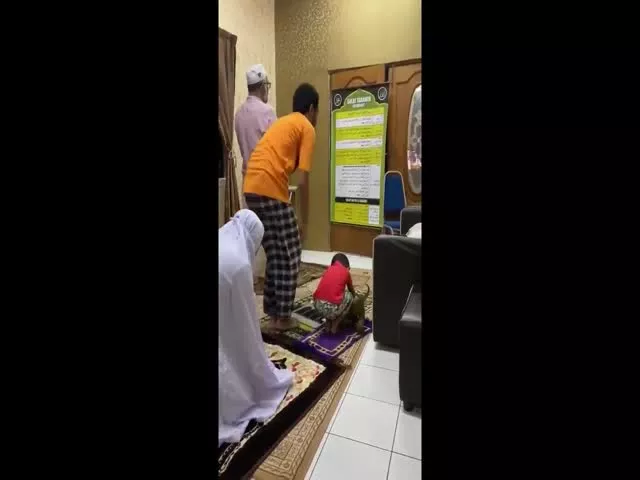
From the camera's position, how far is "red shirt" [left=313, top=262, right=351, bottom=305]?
1966 millimetres

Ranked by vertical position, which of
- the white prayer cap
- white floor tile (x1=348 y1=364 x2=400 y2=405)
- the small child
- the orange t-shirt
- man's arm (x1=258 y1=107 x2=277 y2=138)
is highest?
the white prayer cap

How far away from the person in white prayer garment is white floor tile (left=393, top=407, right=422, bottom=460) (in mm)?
442

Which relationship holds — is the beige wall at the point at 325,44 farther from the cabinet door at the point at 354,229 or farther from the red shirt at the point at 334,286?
the red shirt at the point at 334,286

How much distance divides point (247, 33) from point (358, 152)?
5.34ft

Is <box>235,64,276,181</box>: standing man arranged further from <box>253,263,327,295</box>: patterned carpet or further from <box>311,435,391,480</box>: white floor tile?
<box>311,435,391,480</box>: white floor tile

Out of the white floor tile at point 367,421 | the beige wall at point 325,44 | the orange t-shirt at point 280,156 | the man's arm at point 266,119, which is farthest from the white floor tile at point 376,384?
the beige wall at point 325,44

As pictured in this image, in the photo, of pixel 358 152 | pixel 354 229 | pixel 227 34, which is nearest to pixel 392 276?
pixel 354 229

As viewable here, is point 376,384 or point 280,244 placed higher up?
point 280,244

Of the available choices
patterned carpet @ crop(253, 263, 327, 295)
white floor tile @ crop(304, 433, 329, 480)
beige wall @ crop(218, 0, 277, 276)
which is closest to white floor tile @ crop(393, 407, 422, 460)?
white floor tile @ crop(304, 433, 329, 480)

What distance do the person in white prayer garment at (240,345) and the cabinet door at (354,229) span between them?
2.72 metres

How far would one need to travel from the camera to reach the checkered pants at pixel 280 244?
1938mm

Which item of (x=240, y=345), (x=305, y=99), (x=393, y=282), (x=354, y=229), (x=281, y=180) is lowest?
(x=240, y=345)

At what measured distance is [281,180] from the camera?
1.92 metres

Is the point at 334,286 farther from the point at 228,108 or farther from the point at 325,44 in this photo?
the point at 325,44
